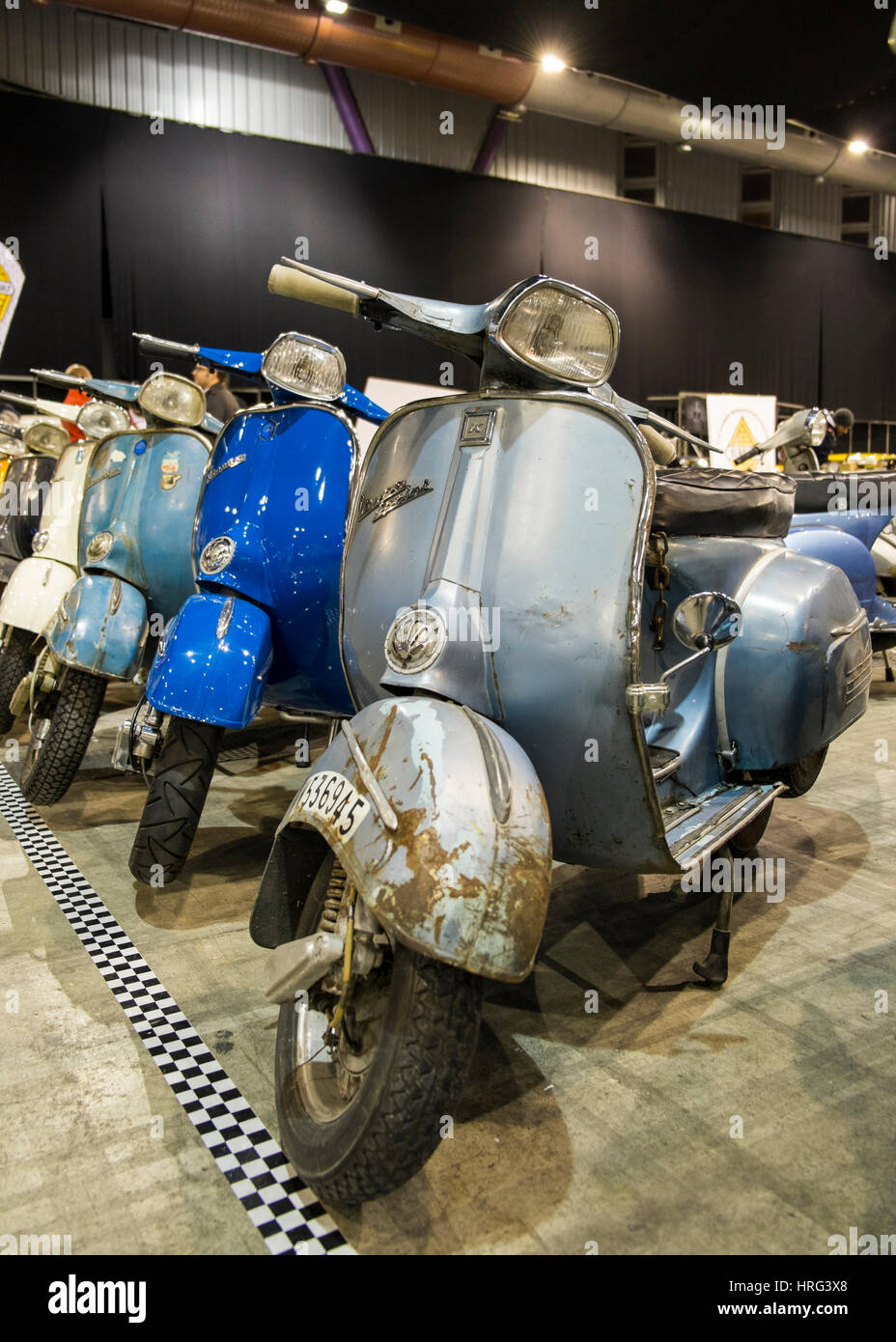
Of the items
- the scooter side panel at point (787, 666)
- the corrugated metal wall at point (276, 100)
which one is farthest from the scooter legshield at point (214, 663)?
the corrugated metal wall at point (276, 100)

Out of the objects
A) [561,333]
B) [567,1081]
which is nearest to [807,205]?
[561,333]

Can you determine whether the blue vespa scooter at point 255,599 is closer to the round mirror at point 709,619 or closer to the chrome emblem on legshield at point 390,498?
the chrome emblem on legshield at point 390,498

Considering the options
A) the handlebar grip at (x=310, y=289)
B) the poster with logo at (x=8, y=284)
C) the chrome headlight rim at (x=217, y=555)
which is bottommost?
the chrome headlight rim at (x=217, y=555)

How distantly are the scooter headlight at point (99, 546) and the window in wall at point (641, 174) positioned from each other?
9.79m

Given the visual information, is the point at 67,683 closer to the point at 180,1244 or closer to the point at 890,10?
the point at 180,1244

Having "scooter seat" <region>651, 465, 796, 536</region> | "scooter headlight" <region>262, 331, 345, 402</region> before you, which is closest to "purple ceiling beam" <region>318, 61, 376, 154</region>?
"scooter headlight" <region>262, 331, 345, 402</region>

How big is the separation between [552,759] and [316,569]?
37.3 inches

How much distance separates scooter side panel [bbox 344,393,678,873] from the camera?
1558mm

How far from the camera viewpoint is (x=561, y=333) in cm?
170

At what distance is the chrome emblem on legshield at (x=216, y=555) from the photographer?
7.69 ft

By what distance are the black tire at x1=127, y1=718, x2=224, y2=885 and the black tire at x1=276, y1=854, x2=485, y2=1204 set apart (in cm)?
101

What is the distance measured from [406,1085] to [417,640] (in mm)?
645

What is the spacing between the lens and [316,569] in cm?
233

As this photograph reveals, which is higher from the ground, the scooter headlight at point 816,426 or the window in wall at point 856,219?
the window in wall at point 856,219
